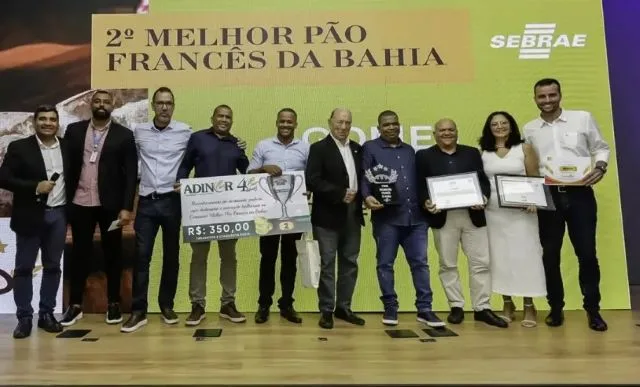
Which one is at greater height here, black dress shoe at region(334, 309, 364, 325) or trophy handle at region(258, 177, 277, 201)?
trophy handle at region(258, 177, 277, 201)

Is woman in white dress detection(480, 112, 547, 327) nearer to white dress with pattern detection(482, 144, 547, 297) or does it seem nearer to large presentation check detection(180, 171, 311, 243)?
white dress with pattern detection(482, 144, 547, 297)

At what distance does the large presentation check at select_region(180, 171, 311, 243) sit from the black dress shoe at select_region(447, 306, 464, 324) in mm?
1139

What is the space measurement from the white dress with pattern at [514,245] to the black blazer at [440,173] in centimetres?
9

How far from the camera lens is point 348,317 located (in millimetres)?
3371

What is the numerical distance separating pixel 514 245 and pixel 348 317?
1.21 meters

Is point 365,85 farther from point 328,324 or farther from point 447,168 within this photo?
point 328,324

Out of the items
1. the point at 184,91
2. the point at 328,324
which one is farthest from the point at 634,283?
the point at 184,91

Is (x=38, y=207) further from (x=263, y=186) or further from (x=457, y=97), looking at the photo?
(x=457, y=97)

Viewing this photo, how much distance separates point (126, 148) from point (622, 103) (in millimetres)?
4130

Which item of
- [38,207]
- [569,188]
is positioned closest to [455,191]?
[569,188]

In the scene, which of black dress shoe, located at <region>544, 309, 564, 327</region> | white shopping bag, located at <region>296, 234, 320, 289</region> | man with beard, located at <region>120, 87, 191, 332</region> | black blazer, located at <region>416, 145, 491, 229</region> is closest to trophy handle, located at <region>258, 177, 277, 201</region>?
white shopping bag, located at <region>296, 234, 320, 289</region>

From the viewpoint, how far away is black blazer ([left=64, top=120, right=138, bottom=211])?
3168mm

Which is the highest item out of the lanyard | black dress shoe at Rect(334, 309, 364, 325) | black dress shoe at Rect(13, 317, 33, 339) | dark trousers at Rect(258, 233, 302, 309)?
the lanyard

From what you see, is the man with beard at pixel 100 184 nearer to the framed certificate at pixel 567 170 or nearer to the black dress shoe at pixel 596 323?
the framed certificate at pixel 567 170
